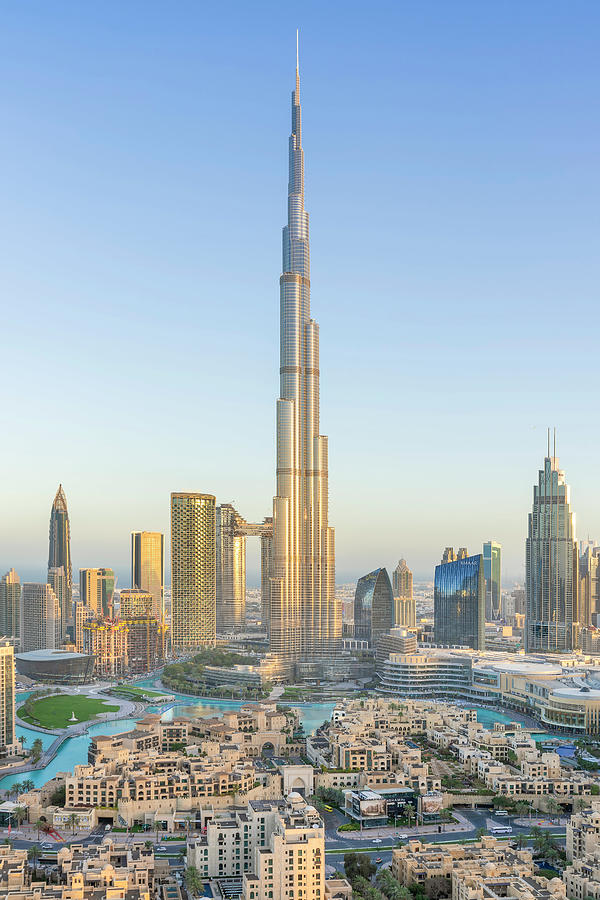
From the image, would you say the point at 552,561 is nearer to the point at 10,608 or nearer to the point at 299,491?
the point at 299,491

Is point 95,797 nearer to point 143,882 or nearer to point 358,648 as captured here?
point 143,882

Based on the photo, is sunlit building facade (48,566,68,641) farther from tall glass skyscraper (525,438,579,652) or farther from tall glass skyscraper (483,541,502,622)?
tall glass skyscraper (483,541,502,622)

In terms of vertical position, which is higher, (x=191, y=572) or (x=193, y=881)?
(x=191, y=572)

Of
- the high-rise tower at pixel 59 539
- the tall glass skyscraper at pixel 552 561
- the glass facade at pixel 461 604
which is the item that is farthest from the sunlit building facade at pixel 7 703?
the high-rise tower at pixel 59 539

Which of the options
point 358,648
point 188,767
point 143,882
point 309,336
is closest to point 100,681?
point 358,648

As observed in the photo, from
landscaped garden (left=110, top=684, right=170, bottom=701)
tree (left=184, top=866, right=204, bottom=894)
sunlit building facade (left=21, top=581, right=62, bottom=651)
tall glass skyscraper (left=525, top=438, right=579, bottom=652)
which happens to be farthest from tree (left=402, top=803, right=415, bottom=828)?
sunlit building facade (left=21, top=581, right=62, bottom=651)

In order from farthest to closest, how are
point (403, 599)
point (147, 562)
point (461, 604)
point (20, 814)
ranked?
point (147, 562) < point (403, 599) < point (461, 604) < point (20, 814)

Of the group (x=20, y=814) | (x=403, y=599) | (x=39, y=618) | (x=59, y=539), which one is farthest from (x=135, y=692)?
(x=403, y=599)

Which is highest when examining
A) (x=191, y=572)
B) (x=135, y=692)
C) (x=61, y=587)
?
(x=191, y=572)
